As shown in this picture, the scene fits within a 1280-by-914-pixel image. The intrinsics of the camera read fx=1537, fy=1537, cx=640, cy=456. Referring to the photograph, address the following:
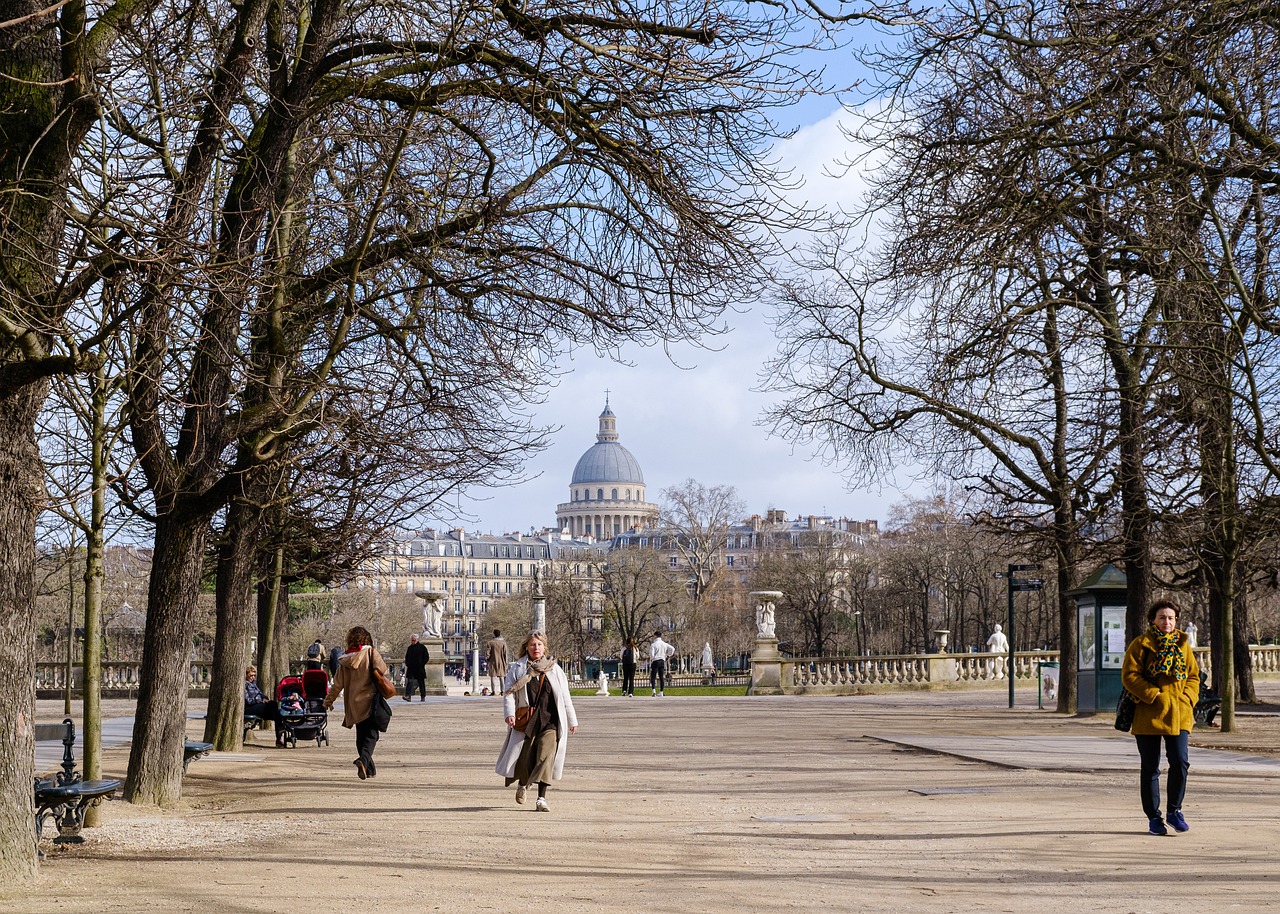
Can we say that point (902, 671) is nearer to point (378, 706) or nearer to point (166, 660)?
point (378, 706)

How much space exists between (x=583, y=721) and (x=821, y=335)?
8.34m

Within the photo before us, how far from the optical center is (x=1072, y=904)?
27.4 feet

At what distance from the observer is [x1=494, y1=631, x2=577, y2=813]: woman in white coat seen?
1340 centimetres

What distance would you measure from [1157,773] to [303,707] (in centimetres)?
1462

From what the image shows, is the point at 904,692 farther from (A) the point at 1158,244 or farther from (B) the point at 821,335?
(A) the point at 1158,244

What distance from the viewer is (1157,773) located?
10984 mm

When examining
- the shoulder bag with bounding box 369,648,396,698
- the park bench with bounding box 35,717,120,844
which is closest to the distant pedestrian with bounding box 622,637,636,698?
the shoulder bag with bounding box 369,648,396,698

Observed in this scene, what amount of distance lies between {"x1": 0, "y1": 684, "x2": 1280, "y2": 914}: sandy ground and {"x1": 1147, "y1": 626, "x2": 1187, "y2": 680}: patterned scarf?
116cm

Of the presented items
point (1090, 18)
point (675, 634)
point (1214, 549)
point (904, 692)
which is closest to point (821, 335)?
point (1214, 549)

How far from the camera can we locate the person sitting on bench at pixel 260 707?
22.3 m

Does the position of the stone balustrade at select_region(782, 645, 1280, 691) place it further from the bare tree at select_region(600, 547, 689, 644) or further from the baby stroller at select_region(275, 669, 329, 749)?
the bare tree at select_region(600, 547, 689, 644)

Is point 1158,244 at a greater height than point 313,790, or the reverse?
point 1158,244

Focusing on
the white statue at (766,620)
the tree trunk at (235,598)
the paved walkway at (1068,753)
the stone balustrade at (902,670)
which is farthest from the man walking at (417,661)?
the tree trunk at (235,598)

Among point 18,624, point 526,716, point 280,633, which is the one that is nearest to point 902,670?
point 280,633
